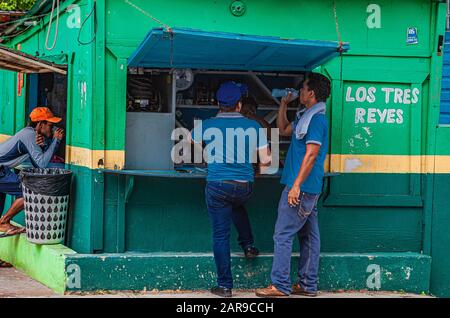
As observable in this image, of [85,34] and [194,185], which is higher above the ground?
[85,34]

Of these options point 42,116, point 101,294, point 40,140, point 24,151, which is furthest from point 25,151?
point 101,294

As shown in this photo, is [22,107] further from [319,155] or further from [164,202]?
[319,155]

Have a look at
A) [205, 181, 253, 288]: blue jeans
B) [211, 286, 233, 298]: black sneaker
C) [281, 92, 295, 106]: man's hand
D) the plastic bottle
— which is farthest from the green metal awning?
[211, 286, 233, 298]: black sneaker

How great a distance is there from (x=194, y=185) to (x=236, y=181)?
32.0 inches

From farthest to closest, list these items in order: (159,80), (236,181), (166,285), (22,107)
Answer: (22,107) → (159,80) → (166,285) → (236,181)

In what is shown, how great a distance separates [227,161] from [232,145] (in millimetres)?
150

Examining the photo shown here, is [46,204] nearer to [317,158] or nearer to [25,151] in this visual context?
[25,151]

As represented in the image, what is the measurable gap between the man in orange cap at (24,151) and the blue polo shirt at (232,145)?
6.84ft

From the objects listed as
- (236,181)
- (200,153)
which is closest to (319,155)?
(236,181)

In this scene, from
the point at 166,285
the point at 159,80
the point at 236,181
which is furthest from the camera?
the point at 159,80

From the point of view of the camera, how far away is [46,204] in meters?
7.52

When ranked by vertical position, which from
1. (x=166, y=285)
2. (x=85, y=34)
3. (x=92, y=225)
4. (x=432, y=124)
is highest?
(x=85, y=34)

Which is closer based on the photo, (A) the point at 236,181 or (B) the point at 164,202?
(A) the point at 236,181

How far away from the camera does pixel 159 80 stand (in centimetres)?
775
